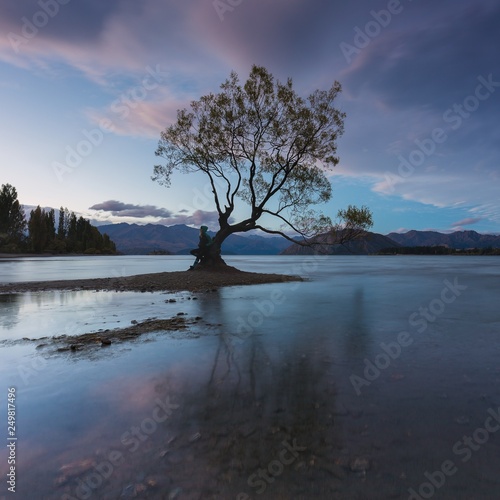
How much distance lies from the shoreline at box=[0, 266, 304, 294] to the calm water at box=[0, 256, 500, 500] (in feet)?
51.3

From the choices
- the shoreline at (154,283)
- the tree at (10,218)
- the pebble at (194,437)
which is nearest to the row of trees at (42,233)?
the tree at (10,218)

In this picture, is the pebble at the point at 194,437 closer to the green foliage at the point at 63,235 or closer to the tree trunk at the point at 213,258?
the tree trunk at the point at 213,258

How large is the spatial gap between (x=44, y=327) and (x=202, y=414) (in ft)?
34.6

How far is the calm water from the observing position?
407 cm

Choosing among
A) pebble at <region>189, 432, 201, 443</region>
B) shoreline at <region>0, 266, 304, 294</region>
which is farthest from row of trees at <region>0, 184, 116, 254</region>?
pebble at <region>189, 432, 201, 443</region>

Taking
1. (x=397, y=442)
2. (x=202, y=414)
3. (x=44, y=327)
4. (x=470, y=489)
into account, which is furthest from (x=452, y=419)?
(x=44, y=327)

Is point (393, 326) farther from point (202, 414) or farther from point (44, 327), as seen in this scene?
point (44, 327)

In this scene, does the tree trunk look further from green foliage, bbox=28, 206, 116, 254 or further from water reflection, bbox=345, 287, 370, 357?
green foliage, bbox=28, 206, 116, 254

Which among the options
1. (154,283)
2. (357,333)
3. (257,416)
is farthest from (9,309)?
(357,333)

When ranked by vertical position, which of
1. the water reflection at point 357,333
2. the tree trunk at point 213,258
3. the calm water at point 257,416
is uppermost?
the tree trunk at point 213,258

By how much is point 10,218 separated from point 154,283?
484ft

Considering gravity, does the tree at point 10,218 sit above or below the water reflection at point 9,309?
above

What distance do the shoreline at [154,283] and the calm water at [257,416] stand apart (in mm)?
15640

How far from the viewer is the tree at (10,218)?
137 meters
